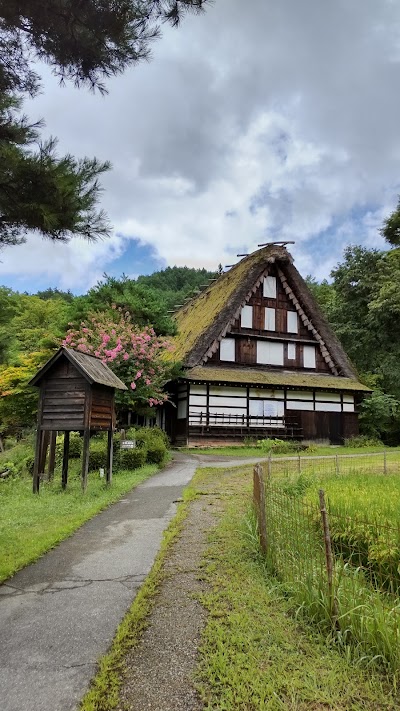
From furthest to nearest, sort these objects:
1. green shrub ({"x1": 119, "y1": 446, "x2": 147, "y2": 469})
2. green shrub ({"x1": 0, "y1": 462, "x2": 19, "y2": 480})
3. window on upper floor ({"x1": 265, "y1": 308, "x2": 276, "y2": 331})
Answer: window on upper floor ({"x1": 265, "y1": 308, "x2": 276, "y2": 331}), green shrub ({"x1": 0, "y1": 462, "x2": 19, "y2": 480}), green shrub ({"x1": 119, "y1": 446, "x2": 147, "y2": 469})

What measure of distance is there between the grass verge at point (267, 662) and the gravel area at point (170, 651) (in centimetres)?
11

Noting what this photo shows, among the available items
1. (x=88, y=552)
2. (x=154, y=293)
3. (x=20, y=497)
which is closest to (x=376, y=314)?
(x=154, y=293)

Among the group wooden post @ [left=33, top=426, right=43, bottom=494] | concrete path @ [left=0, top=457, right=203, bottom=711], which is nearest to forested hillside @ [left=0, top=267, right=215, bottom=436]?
wooden post @ [left=33, top=426, right=43, bottom=494]

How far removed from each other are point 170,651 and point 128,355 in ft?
41.8

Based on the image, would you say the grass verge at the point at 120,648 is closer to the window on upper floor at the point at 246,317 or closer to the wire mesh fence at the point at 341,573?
the wire mesh fence at the point at 341,573

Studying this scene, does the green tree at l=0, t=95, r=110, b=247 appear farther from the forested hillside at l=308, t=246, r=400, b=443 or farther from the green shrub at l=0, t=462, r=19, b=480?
the forested hillside at l=308, t=246, r=400, b=443

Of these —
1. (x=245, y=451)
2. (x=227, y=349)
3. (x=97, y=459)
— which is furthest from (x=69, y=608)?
(x=227, y=349)

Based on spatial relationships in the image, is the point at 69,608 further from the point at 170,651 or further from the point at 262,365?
the point at 262,365

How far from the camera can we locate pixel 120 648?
11.0 feet

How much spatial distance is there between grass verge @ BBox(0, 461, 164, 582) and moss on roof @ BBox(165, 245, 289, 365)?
1001 centimetres

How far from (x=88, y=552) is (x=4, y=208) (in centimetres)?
431

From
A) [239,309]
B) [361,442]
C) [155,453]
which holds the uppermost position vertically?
[239,309]

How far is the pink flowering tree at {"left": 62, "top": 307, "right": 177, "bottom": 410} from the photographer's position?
1582cm

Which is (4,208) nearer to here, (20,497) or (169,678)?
(169,678)
